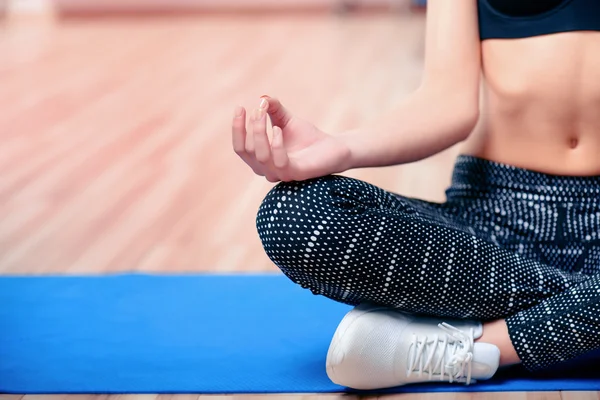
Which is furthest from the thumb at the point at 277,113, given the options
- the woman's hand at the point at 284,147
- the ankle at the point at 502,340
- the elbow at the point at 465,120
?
the ankle at the point at 502,340

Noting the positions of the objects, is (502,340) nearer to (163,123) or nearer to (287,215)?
(287,215)

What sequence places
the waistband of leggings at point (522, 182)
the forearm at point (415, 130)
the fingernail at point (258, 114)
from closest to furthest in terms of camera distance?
the fingernail at point (258, 114)
the forearm at point (415, 130)
the waistband of leggings at point (522, 182)

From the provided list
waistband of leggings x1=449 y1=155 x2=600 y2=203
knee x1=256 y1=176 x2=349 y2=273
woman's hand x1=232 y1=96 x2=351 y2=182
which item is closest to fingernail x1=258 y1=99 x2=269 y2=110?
woman's hand x1=232 y1=96 x2=351 y2=182

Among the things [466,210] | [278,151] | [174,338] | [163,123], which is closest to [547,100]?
[466,210]

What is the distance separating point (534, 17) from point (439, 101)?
18cm

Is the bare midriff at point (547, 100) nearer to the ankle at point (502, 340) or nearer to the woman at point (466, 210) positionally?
the woman at point (466, 210)

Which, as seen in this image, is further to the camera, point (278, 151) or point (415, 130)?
point (415, 130)

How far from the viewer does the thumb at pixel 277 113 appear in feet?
3.64

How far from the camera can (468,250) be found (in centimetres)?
121

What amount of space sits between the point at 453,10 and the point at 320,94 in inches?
79.7

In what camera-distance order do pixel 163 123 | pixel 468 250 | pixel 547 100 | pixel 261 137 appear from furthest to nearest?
pixel 163 123
pixel 547 100
pixel 468 250
pixel 261 137

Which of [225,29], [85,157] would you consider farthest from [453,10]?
[225,29]

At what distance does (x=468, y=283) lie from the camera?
1208 mm

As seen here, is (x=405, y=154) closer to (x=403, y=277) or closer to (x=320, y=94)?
(x=403, y=277)
